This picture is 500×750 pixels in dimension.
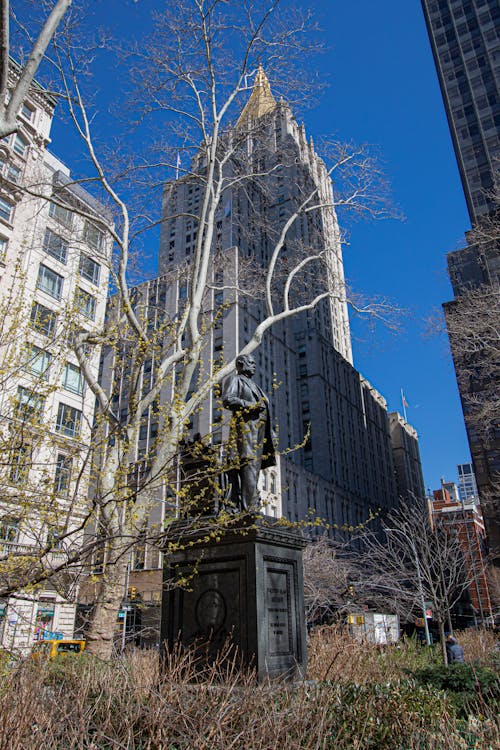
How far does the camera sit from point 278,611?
775cm

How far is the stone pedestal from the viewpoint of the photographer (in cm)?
725

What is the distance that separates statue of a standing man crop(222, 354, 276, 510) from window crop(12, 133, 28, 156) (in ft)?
96.5

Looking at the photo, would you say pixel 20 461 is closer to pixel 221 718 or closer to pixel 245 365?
pixel 245 365

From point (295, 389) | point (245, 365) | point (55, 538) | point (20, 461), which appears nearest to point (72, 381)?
point (245, 365)

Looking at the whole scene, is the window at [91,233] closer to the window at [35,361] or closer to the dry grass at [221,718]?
the window at [35,361]

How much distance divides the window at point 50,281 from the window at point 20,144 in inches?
296

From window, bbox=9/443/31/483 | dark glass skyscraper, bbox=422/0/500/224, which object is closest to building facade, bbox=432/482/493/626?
window, bbox=9/443/31/483

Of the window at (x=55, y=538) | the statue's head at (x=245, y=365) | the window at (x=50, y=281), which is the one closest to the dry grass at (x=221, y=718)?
the window at (x=55, y=538)

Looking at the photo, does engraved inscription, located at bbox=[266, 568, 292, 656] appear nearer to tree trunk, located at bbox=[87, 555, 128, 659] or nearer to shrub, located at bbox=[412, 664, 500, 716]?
shrub, located at bbox=[412, 664, 500, 716]

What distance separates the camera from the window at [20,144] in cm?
3247

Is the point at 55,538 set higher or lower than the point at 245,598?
higher

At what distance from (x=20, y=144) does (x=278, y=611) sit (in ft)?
109

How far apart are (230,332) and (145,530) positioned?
63998mm

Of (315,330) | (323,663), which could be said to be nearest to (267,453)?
(323,663)
